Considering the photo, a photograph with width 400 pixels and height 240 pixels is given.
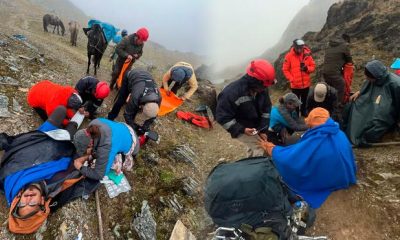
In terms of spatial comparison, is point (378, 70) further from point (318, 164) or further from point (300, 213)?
point (300, 213)

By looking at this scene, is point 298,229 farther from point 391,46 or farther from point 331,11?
point 331,11

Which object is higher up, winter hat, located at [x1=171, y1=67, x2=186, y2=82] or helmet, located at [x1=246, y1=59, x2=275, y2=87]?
helmet, located at [x1=246, y1=59, x2=275, y2=87]

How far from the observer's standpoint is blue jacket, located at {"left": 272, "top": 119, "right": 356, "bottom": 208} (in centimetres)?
650

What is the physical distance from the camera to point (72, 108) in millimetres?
8086

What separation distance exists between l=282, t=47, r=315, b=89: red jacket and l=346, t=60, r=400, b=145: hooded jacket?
2022mm

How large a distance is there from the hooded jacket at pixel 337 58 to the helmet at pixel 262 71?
4051 mm

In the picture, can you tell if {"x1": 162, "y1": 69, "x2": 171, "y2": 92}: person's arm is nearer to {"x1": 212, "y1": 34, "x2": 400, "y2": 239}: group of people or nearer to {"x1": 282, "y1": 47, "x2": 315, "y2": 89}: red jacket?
{"x1": 212, "y1": 34, "x2": 400, "y2": 239}: group of people

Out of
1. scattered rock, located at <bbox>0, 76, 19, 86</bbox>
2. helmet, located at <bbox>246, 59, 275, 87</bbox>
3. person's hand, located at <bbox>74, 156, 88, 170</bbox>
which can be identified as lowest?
scattered rock, located at <bbox>0, 76, 19, 86</bbox>

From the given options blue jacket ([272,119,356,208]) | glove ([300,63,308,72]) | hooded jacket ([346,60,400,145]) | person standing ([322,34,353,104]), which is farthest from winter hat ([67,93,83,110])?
person standing ([322,34,353,104])

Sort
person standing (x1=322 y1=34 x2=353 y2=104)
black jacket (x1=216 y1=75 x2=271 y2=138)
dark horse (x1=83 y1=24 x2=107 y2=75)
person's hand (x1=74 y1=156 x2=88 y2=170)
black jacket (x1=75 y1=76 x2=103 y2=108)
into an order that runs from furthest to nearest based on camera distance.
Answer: dark horse (x1=83 y1=24 x2=107 y2=75)
person standing (x1=322 y1=34 x2=353 y2=104)
black jacket (x1=75 y1=76 x2=103 y2=108)
black jacket (x1=216 y1=75 x2=271 y2=138)
person's hand (x1=74 y1=156 x2=88 y2=170)

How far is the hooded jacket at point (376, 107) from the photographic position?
8.10 metres

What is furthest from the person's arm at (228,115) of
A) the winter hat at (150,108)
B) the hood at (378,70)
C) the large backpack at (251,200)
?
the hood at (378,70)

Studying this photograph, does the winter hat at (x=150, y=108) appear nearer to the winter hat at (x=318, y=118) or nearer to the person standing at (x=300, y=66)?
the winter hat at (x=318, y=118)

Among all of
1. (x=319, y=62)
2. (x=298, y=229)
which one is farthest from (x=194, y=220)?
(x=319, y=62)
